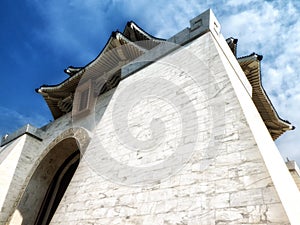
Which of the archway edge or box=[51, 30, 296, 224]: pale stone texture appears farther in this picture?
the archway edge

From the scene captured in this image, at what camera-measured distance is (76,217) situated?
328cm

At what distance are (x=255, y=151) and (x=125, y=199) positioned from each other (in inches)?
66.4

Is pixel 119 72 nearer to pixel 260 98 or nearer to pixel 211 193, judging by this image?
pixel 260 98

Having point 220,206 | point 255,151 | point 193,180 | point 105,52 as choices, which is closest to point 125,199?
point 193,180

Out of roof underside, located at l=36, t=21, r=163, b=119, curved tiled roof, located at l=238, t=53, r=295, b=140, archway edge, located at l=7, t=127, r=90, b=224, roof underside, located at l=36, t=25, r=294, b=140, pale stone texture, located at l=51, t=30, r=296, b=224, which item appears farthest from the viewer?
roof underside, located at l=36, t=21, r=163, b=119

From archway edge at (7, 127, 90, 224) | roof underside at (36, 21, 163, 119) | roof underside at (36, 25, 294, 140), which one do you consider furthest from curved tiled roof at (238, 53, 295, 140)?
archway edge at (7, 127, 90, 224)

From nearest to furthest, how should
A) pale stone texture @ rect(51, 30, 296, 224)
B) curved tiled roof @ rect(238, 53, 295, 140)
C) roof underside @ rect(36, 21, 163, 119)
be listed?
pale stone texture @ rect(51, 30, 296, 224), curved tiled roof @ rect(238, 53, 295, 140), roof underside @ rect(36, 21, 163, 119)

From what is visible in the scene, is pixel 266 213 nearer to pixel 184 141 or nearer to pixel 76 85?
pixel 184 141

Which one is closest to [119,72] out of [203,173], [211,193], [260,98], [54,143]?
[54,143]

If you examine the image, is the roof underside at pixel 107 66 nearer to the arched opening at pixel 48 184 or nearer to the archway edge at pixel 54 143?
the archway edge at pixel 54 143

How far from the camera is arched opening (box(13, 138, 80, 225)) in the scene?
23.0ft

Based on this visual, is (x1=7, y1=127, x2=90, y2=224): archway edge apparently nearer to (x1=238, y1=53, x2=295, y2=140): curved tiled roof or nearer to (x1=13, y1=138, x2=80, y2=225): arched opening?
(x1=13, y1=138, x2=80, y2=225): arched opening

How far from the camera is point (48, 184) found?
7.62 meters

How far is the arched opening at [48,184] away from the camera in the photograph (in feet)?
23.0
